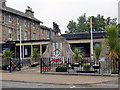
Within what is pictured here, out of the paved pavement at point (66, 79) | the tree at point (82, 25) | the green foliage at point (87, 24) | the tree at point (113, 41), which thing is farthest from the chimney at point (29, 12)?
the tree at point (113, 41)

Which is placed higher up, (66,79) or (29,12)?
(29,12)

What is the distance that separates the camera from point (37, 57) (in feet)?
79.2

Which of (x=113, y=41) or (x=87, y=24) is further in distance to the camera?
(x=87, y=24)

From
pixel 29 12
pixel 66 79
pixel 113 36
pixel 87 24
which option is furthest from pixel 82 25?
pixel 66 79

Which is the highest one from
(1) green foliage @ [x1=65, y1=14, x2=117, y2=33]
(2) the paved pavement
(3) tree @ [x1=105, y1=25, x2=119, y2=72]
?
(1) green foliage @ [x1=65, y1=14, x2=117, y2=33]

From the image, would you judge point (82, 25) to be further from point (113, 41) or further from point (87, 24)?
point (113, 41)

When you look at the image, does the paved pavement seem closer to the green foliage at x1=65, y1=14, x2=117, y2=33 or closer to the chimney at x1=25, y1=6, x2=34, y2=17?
the chimney at x1=25, y1=6, x2=34, y2=17

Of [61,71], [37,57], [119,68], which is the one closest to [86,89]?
[119,68]

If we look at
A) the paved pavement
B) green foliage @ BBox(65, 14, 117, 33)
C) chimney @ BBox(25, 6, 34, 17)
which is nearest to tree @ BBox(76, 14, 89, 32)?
green foliage @ BBox(65, 14, 117, 33)

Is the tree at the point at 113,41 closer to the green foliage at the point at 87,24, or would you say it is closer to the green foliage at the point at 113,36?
the green foliage at the point at 113,36

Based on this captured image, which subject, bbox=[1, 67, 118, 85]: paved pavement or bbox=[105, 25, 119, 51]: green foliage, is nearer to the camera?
bbox=[1, 67, 118, 85]: paved pavement

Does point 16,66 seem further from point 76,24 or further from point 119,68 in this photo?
point 76,24

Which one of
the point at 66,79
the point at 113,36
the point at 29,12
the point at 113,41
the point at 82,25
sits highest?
the point at 29,12

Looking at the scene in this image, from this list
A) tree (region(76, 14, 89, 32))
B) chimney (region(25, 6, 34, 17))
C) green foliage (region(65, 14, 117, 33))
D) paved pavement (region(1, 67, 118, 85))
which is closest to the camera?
paved pavement (region(1, 67, 118, 85))
